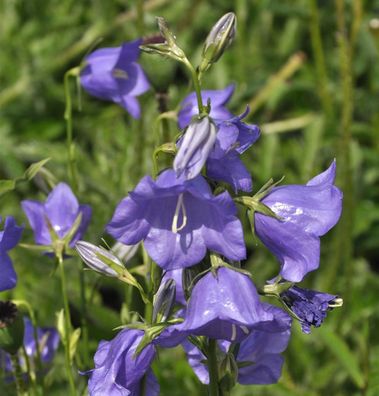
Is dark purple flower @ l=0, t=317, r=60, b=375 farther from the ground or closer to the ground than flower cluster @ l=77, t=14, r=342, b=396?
closer to the ground

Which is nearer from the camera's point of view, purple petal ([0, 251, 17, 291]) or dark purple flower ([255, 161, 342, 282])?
dark purple flower ([255, 161, 342, 282])

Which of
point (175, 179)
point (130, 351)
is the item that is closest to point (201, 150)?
point (175, 179)

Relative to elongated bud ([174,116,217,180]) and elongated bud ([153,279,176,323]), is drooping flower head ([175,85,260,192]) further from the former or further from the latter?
elongated bud ([153,279,176,323])

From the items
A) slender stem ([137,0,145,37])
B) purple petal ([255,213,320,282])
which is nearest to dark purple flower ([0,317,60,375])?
purple petal ([255,213,320,282])

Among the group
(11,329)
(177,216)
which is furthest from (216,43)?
(11,329)

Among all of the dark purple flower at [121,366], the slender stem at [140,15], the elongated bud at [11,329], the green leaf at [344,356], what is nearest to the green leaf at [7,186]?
the elongated bud at [11,329]

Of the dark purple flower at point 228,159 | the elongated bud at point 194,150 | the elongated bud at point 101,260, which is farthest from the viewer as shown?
the elongated bud at point 101,260

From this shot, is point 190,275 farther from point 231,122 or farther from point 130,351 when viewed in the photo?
point 231,122

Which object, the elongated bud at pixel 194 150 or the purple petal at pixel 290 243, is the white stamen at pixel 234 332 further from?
the elongated bud at pixel 194 150
